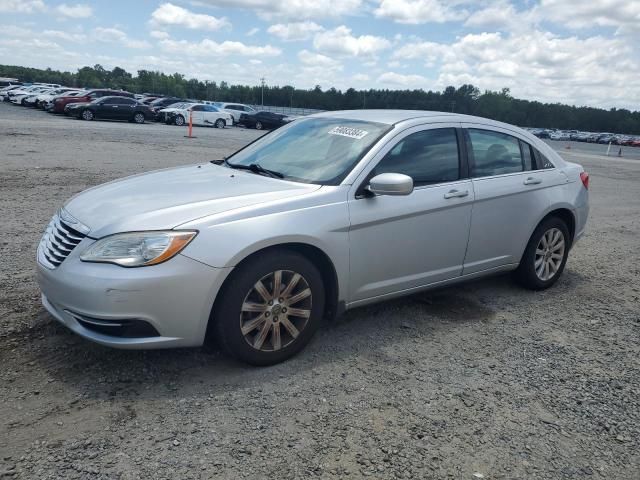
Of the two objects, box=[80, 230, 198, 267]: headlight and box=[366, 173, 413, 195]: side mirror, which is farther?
box=[366, 173, 413, 195]: side mirror

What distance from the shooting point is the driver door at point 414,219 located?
160 inches

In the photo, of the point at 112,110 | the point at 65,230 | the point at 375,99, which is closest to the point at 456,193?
the point at 65,230

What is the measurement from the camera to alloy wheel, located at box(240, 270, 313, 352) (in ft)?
11.7

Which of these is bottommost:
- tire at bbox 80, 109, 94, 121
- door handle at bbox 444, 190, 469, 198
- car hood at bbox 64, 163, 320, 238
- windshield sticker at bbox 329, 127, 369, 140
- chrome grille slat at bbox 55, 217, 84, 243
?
tire at bbox 80, 109, 94, 121

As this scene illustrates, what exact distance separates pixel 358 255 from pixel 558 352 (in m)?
1.73

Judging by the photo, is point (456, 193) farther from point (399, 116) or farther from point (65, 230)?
point (65, 230)

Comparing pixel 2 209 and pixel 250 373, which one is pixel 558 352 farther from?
pixel 2 209

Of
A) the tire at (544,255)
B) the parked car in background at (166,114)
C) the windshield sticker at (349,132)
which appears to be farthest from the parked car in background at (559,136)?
the windshield sticker at (349,132)

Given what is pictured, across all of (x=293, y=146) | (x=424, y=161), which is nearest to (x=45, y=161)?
(x=293, y=146)

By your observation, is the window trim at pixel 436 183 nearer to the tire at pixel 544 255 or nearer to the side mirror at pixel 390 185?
the side mirror at pixel 390 185

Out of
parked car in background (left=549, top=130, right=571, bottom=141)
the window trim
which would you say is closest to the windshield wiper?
the window trim

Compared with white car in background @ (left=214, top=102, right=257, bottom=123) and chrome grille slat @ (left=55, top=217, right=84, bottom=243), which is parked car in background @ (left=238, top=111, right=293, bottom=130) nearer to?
white car in background @ (left=214, top=102, right=257, bottom=123)

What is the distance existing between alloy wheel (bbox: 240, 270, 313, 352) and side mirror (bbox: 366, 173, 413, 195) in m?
0.81

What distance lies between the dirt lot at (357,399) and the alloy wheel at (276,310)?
21 cm
